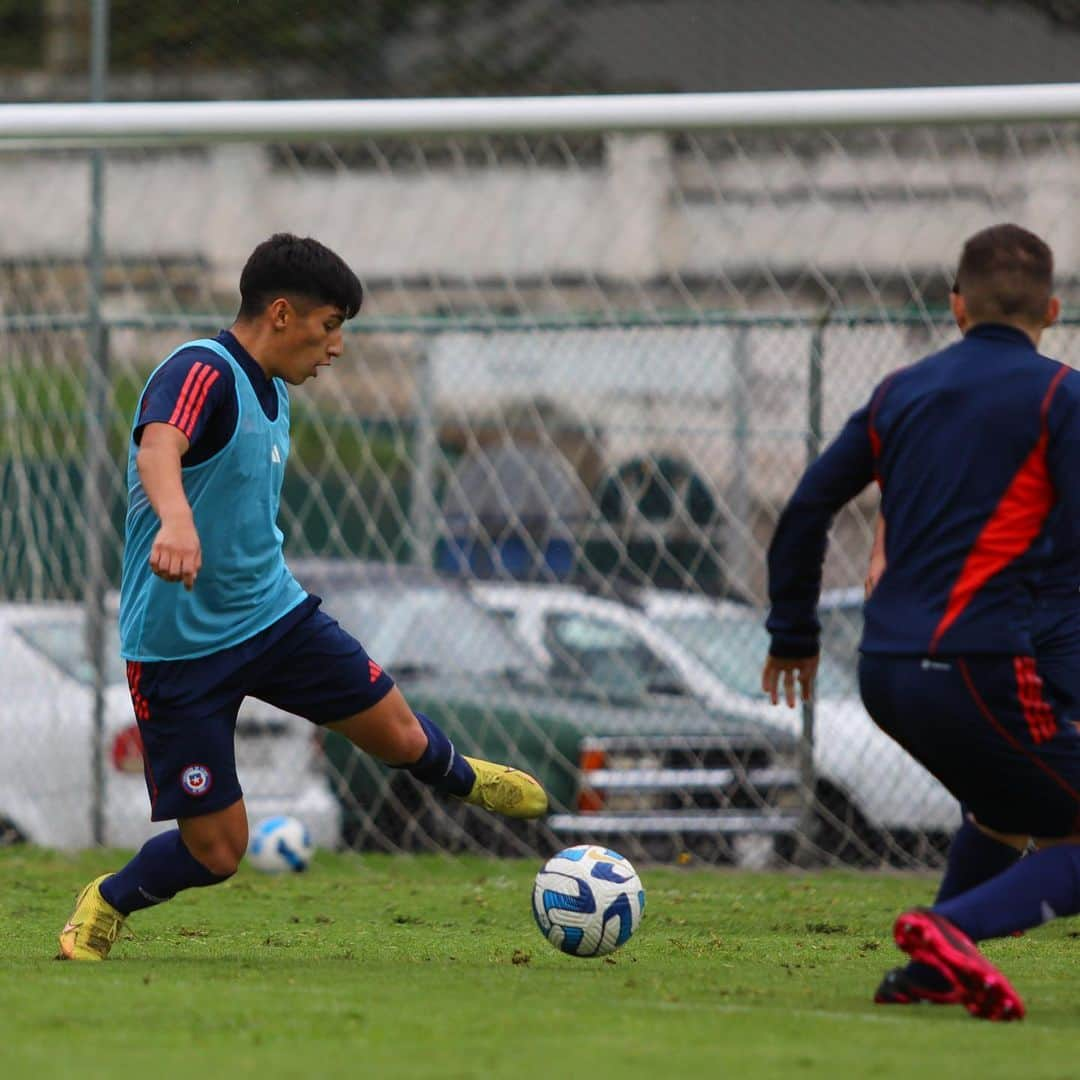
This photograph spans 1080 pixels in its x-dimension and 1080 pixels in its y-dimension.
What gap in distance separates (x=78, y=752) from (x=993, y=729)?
19.7 ft

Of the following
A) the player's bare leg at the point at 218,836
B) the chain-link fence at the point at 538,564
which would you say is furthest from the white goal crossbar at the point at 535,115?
the player's bare leg at the point at 218,836

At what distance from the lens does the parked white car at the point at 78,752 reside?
9.18m

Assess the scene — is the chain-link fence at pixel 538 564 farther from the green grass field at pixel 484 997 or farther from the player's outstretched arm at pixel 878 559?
the player's outstretched arm at pixel 878 559

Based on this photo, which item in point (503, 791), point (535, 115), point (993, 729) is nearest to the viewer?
point (993, 729)

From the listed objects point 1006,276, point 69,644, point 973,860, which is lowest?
point 69,644

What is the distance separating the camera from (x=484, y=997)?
173 inches

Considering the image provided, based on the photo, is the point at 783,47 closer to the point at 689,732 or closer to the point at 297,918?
the point at 689,732

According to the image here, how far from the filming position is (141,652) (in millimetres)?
5031

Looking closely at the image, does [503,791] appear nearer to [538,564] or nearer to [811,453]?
[811,453]

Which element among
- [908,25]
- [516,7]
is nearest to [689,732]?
[908,25]

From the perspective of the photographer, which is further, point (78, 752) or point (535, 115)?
point (78, 752)

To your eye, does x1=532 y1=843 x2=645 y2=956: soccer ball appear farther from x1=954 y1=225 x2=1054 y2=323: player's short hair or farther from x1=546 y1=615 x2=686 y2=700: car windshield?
x1=546 y1=615 x2=686 y2=700: car windshield

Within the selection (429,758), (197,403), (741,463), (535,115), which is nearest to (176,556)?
(197,403)

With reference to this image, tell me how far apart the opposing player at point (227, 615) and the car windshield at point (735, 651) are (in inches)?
156
